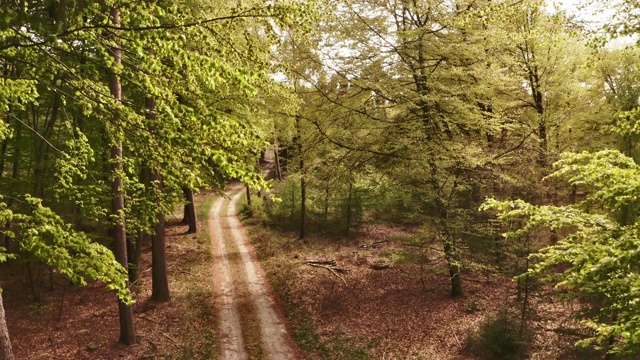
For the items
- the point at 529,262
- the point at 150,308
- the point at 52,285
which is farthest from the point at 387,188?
the point at 52,285

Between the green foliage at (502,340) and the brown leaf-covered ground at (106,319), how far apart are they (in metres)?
8.66

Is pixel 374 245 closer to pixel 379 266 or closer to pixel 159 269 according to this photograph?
pixel 379 266

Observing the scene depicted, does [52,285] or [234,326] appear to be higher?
[52,285]

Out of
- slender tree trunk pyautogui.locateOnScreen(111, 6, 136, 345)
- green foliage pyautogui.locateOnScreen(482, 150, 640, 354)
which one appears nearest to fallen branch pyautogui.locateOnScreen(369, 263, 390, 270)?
slender tree trunk pyautogui.locateOnScreen(111, 6, 136, 345)

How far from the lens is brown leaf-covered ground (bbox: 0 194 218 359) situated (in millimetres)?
12625

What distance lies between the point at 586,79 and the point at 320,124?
1690 centimetres

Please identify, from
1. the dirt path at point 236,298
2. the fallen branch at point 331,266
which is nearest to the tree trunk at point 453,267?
the fallen branch at point 331,266

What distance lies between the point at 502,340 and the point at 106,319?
1397 centimetres

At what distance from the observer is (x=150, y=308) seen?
15.4 m

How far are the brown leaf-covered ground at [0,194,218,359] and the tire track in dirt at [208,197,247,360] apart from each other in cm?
36

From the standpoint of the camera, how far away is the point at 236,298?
56.0 ft

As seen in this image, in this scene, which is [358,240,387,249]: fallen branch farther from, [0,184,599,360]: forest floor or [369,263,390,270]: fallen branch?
[369,263,390,270]: fallen branch

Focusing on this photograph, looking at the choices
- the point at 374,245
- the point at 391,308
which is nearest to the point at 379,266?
the point at 374,245

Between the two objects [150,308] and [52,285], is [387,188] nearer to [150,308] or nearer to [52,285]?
[150,308]
